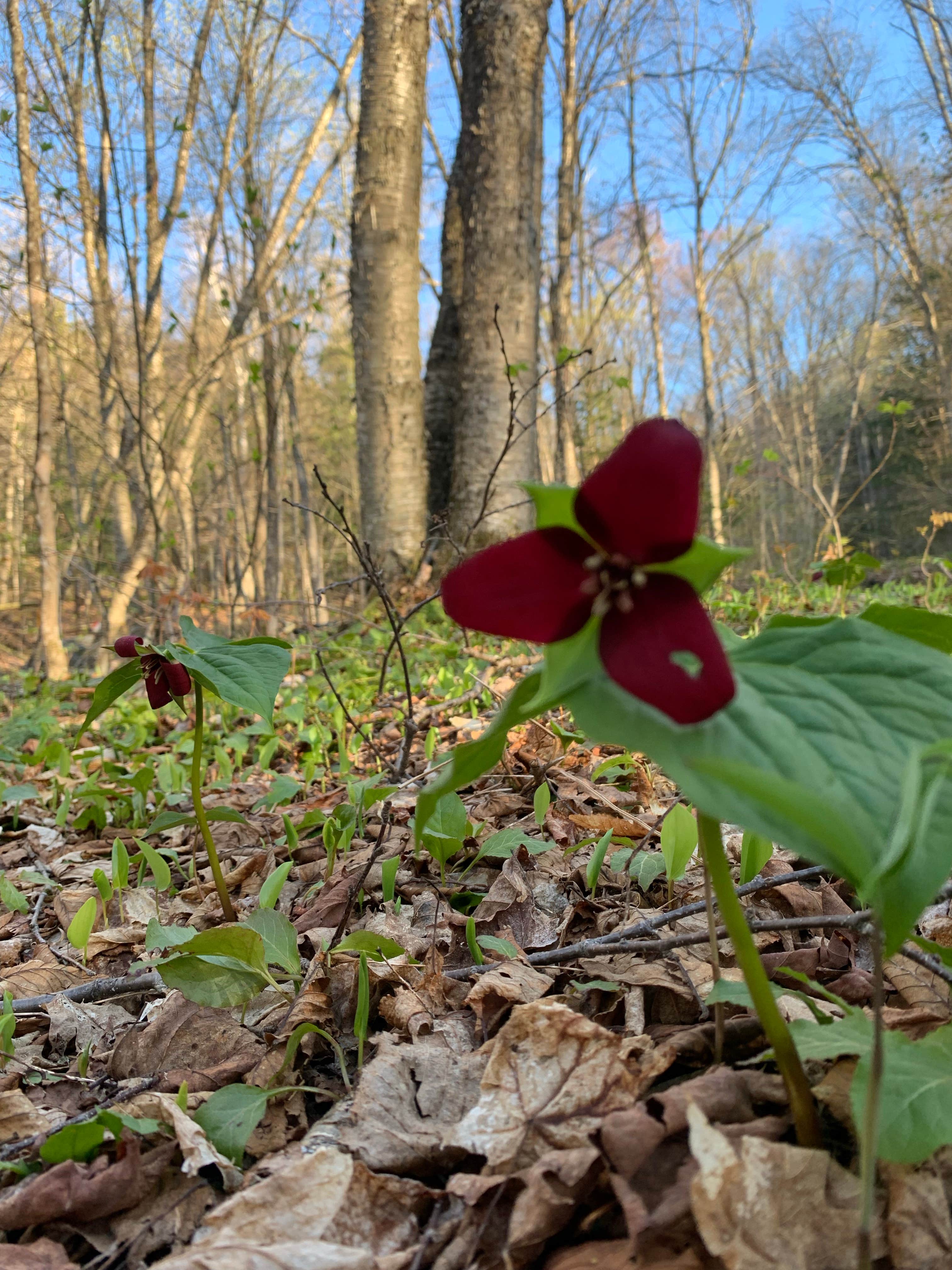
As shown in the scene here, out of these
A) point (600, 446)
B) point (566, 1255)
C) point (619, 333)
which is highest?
point (619, 333)

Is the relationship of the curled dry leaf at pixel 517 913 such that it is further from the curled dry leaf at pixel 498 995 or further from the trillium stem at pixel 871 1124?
the trillium stem at pixel 871 1124

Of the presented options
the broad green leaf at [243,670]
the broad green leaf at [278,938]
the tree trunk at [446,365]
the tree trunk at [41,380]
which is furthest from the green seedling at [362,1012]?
the tree trunk at [41,380]

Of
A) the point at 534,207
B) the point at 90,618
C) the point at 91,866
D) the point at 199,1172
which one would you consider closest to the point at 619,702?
the point at 199,1172

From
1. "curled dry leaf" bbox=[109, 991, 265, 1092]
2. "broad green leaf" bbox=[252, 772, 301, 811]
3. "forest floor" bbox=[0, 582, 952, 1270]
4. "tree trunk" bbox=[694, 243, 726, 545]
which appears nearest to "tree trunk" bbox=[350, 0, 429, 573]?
"broad green leaf" bbox=[252, 772, 301, 811]

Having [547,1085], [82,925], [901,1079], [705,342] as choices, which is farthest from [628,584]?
[705,342]

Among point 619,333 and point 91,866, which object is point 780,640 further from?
point 619,333

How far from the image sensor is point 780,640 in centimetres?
64

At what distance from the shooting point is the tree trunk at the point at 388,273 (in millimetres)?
5660

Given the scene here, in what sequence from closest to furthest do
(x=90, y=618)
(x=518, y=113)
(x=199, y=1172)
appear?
(x=199, y=1172) → (x=518, y=113) → (x=90, y=618)

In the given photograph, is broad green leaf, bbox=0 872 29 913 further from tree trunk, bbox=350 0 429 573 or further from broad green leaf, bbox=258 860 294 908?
tree trunk, bbox=350 0 429 573

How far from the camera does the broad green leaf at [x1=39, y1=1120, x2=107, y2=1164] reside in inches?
34.7

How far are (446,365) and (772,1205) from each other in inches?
256

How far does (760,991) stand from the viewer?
0.67 metres

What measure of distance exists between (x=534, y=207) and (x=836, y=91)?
10717 millimetres
